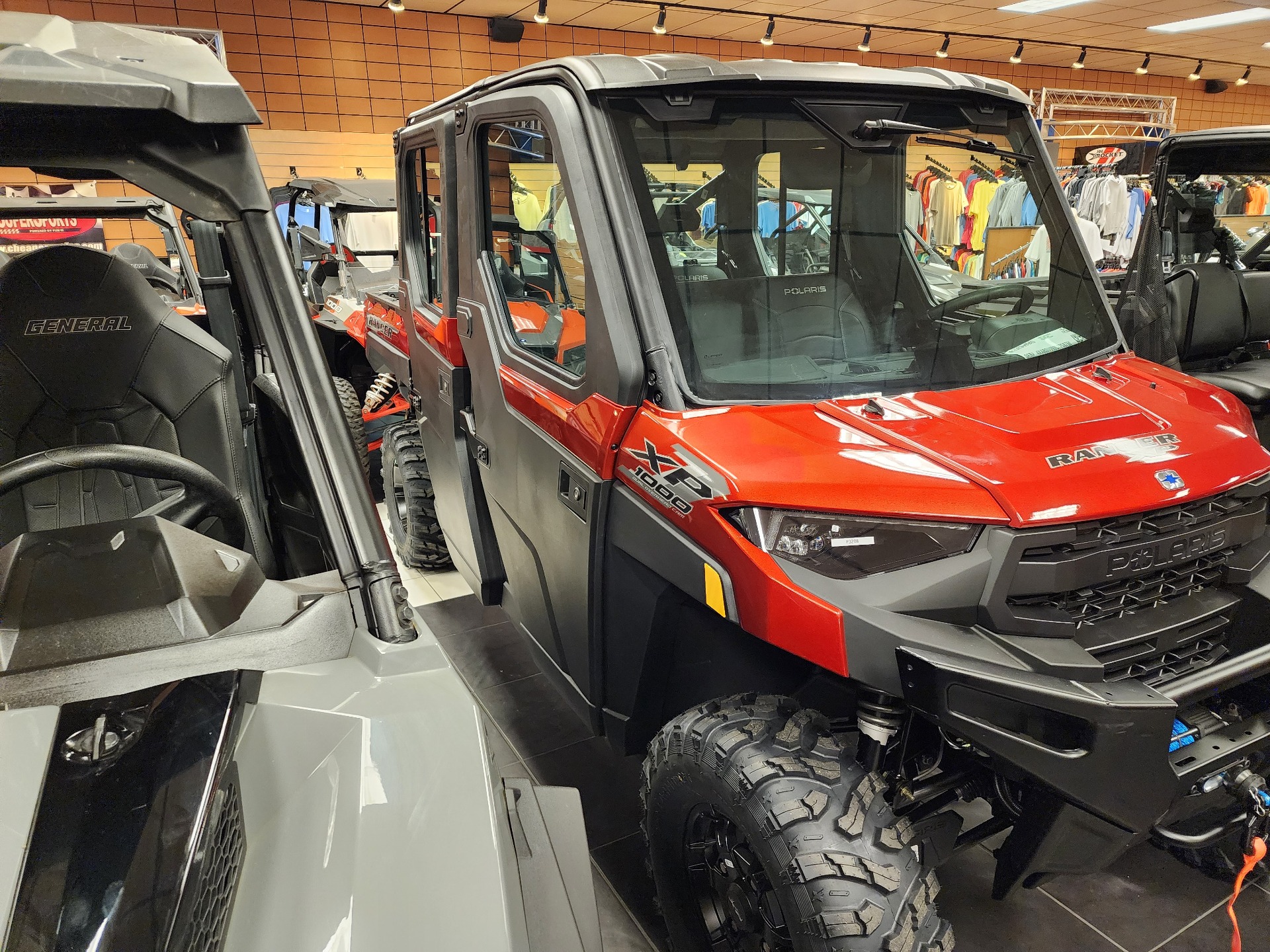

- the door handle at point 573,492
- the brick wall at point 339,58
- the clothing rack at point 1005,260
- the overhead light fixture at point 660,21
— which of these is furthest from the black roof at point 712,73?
the overhead light fixture at point 660,21

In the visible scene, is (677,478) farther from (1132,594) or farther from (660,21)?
(660,21)

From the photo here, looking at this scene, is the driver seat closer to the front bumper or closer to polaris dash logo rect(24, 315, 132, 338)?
polaris dash logo rect(24, 315, 132, 338)

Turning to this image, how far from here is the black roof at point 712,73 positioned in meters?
1.90

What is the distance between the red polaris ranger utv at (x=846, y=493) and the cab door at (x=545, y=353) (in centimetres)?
1

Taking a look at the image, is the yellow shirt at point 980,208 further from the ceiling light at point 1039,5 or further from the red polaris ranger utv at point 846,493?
the ceiling light at point 1039,5

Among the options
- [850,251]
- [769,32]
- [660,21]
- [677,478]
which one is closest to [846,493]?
[677,478]

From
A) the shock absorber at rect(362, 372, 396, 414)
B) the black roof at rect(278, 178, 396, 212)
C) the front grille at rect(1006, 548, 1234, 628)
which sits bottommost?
the shock absorber at rect(362, 372, 396, 414)

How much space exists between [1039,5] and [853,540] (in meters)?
11.4

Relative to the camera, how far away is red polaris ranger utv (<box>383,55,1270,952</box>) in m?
1.46

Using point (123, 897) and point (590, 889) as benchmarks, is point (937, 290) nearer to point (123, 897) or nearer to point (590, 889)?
point (590, 889)

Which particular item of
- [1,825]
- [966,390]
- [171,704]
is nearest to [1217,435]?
[966,390]

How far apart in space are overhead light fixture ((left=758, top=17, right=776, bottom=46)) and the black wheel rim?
35.5ft

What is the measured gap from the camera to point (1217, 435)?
1.75 metres

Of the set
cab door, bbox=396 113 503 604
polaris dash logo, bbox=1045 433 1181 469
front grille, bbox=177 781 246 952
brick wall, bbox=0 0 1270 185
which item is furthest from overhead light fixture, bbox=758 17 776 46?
front grille, bbox=177 781 246 952
